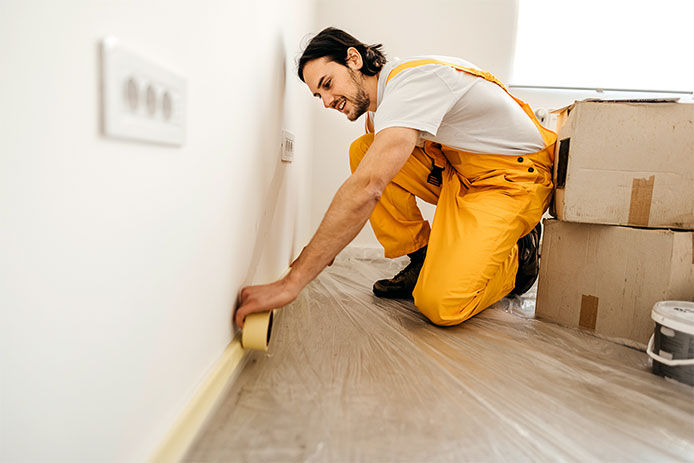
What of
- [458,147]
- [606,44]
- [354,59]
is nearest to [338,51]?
[354,59]

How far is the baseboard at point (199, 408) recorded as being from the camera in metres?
0.66

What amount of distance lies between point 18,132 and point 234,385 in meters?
0.67

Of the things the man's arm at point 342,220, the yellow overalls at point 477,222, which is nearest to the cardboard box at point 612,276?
the yellow overalls at point 477,222

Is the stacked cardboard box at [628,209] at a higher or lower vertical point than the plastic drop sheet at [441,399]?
higher

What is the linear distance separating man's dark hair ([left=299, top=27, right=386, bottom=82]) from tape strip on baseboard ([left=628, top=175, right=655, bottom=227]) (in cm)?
80

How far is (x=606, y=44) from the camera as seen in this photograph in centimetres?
240

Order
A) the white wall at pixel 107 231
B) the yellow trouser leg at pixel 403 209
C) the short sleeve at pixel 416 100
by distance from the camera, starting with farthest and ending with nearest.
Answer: the yellow trouser leg at pixel 403 209, the short sleeve at pixel 416 100, the white wall at pixel 107 231

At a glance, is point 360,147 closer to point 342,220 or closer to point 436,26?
point 342,220

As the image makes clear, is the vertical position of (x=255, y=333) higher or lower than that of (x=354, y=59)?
lower

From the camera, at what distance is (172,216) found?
647mm

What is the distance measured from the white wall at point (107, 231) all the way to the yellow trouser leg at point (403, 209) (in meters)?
0.83

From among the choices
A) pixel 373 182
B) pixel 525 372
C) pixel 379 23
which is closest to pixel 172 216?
pixel 373 182

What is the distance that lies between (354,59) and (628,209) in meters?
0.88

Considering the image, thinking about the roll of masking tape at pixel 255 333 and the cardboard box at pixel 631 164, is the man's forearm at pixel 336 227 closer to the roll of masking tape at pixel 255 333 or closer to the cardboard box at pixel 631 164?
the roll of masking tape at pixel 255 333
